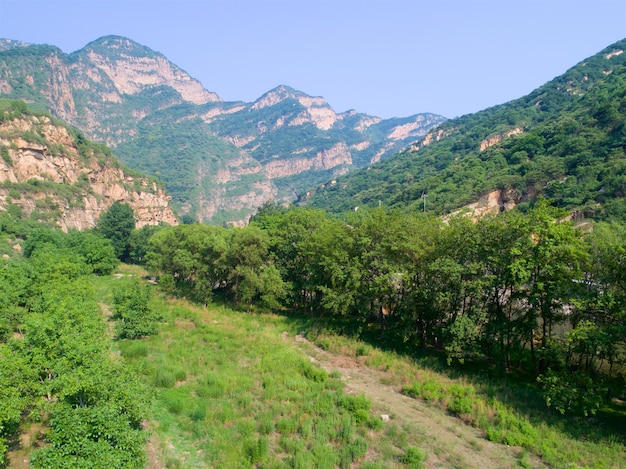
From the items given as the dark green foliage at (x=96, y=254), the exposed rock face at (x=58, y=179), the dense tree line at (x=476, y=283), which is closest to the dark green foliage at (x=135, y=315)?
the dense tree line at (x=476, y=283)

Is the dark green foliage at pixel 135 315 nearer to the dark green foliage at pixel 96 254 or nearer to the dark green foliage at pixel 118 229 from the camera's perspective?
the dark green foliage at pixel 96 254

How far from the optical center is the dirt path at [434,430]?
14.9 meters

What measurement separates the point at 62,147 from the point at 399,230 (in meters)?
108

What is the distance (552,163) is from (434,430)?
74.1 metres

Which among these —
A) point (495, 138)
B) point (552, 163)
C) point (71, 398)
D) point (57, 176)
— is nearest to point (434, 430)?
point (71, 398)

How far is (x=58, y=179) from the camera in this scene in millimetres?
98125

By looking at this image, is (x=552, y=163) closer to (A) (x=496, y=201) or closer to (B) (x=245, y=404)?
(A) (x=496, y=201)

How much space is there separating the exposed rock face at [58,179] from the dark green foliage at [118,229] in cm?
1714

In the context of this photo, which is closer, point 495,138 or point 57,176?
point 57,176

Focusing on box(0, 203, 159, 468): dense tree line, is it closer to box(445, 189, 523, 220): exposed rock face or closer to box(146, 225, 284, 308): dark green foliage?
box(146, 225, 284, 308): dark green foliage

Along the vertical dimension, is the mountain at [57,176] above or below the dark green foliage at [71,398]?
above

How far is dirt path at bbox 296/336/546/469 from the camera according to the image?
48.9 ft

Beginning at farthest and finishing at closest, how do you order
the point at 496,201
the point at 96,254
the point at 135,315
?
the point at 496,201, the point at 96,254, the point at 135,315

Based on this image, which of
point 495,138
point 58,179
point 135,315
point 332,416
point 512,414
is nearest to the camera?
point 332,416
